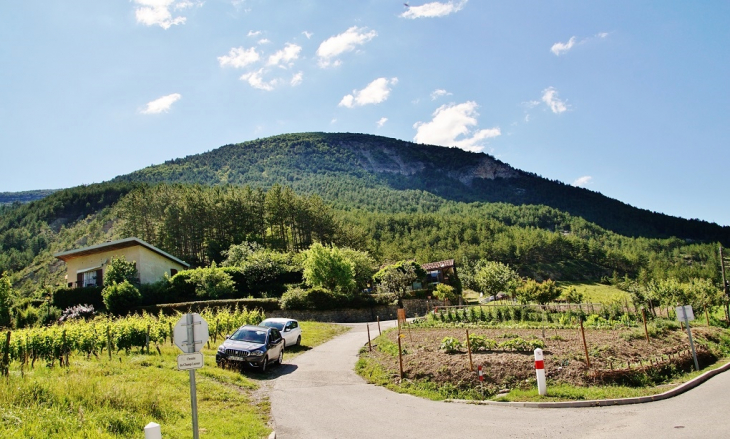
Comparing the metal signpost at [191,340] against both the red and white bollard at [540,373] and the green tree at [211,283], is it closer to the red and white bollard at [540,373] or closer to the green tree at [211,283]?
the red and white bollard at [540,373]

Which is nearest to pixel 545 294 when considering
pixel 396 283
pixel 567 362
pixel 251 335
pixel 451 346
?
pixel 396 283

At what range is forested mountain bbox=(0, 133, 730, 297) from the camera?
65125 millimetres

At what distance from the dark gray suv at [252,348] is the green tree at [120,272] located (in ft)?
90.0

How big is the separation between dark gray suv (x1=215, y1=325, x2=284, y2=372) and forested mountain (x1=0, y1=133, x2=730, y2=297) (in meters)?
39.0

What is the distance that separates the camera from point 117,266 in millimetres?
41281

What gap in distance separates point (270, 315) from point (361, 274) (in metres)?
19.3

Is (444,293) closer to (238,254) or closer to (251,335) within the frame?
(238,254)

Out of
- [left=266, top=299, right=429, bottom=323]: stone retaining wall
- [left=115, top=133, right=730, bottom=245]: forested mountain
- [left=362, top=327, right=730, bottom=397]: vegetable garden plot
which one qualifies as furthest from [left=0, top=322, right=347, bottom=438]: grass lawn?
[left=115, top=133, right=730, bottom=245]: forested mountain

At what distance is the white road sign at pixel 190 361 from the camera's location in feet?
22.4

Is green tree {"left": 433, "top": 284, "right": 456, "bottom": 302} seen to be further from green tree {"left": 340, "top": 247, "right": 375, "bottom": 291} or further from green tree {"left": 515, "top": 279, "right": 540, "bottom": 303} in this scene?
green tree {"left": 515, "top": 279, "right": 540, "bottom": 303}

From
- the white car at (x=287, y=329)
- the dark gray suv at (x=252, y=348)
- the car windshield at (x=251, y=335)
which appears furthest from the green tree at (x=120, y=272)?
the dark gray suv at (x=252, y=348)

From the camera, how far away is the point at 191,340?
7.09 m

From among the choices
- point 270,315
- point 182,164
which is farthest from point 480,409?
point 182,164

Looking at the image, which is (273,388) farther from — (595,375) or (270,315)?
(270,315)
